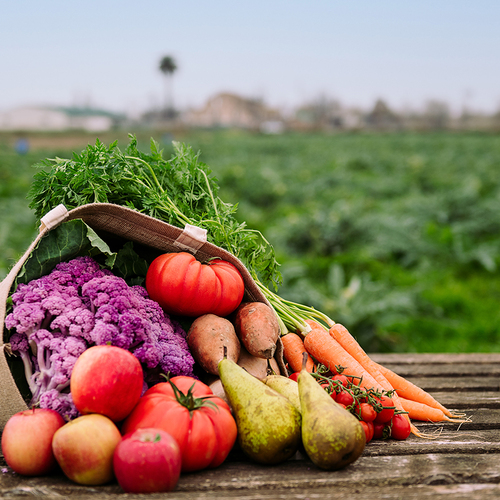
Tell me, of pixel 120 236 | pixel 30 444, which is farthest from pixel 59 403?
pixel 120 236

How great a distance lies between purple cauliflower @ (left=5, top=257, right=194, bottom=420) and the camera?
188 cm

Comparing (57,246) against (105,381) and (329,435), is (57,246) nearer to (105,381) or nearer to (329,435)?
(105,381)

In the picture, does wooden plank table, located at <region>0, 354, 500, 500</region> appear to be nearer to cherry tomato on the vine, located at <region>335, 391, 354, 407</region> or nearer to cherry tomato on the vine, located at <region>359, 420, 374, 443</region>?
cherry tomato on the vine, located at <region>359, 420, 374, 443</region>

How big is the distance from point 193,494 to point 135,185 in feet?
5.23

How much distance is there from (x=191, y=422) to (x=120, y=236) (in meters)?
1.07

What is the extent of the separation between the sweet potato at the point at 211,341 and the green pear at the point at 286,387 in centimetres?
21

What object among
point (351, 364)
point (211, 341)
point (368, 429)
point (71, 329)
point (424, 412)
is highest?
point (71, 329)

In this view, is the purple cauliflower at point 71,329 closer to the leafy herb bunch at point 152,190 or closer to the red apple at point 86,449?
the red apple at point 86,449

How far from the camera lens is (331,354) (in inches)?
104

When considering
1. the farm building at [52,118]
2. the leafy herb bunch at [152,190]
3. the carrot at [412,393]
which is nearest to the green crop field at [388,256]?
the leafy herb bunch at [152,190]

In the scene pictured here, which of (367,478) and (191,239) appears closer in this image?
(367,478)

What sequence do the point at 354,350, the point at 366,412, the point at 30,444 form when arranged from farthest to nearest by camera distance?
the point at 354,350 < the point at 366,412 < the point at 30,444

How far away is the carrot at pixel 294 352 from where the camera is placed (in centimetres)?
266

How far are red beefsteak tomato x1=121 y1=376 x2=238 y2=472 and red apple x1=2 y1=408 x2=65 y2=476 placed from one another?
0.26m
